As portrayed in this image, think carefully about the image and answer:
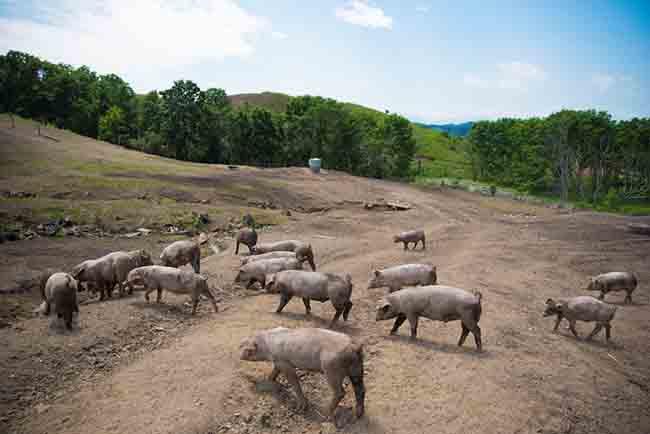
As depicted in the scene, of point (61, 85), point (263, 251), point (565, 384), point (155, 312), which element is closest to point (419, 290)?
point (565, 384)

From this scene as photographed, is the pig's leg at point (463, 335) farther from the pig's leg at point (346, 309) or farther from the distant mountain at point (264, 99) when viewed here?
the distant mountain at point (264, 99)

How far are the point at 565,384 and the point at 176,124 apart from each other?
64.0 m

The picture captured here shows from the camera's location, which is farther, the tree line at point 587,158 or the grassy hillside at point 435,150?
the grassy hillside at point 435,150

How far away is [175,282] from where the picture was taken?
48.7 ft

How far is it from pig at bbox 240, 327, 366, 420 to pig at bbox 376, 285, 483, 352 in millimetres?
3921

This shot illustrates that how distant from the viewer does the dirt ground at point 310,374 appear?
8.98m

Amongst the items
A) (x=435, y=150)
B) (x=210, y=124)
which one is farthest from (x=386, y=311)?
(x=435, y=150)

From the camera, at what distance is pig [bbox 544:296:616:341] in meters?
14.6

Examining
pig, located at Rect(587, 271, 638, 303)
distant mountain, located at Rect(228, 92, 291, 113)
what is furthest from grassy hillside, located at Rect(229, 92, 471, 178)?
pig, located at Rect(587, 271, 638, 303)

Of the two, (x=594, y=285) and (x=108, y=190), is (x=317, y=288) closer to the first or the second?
(x=594, y=285)

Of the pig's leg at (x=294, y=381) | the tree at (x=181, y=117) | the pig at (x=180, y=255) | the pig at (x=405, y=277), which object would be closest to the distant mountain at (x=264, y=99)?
the tree at (x=181, y=117)

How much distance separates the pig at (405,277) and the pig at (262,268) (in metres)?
3.06

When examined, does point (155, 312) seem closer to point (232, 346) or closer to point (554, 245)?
point (232, 346)

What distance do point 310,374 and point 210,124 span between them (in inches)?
2495
